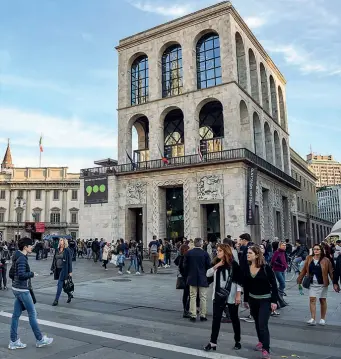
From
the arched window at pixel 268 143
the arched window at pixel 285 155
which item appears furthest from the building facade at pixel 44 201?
the arched window at pixel 268 143

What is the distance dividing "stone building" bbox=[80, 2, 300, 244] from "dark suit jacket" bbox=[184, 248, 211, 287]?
19311 mm

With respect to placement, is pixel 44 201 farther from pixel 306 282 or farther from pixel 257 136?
pixel 306 282

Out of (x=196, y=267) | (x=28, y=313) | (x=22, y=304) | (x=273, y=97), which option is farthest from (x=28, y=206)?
(x=28, y=313)

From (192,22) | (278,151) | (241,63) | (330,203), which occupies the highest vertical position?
(192,22)

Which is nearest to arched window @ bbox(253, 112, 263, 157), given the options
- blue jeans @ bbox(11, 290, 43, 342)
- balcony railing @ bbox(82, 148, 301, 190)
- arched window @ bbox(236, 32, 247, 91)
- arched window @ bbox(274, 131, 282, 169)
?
balcony railing @ bbox(82, 148, 301, 190)

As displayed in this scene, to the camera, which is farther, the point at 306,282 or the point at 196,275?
the point at 196,275

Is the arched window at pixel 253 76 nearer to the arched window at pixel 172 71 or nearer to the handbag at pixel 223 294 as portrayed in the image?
the arched window at pixel 172 71

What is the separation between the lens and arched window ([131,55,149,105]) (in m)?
35.3

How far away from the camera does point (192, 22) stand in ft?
107

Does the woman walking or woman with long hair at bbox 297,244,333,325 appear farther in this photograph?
the woman walking

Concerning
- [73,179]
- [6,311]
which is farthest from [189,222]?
[73,179]

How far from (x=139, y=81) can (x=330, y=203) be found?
113080 millimetres

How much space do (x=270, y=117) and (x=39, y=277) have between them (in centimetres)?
2932

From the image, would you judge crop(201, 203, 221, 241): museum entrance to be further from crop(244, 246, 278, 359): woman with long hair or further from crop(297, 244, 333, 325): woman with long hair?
crop(244, 246, 278, 359): woman with long hair
